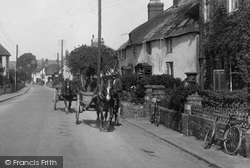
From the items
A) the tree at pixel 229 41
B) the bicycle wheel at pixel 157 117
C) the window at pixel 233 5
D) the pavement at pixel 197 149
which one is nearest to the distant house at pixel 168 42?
the tree at pixel 229 41

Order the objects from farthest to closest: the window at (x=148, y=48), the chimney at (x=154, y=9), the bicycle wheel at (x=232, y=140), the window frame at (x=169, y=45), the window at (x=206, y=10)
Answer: the chimney at (x=154, y=9) < the window at (x=148, y=48) < the window frame at (x=169, y=45) < the window at (x=206, y=10) < the bicycle wheel at (x=232, y=140)

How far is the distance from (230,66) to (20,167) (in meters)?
13.0

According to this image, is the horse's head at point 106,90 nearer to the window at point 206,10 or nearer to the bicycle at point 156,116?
the bicycle at point 156,116

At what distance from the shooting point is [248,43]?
575 inches

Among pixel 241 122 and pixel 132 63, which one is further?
pixel 132 63

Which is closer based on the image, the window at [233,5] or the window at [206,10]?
the window at [233,5]

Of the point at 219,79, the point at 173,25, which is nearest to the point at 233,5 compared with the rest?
the point at 219,79

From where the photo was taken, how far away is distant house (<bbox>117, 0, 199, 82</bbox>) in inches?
922

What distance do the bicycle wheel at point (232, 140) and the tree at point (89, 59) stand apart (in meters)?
37.1

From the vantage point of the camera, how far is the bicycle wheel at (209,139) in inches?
360

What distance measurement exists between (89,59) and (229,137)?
38.8 m

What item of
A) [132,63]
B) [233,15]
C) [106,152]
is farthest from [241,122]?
[132,63]

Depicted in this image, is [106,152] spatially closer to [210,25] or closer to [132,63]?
[210,25]

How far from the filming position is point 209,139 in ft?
30.4
